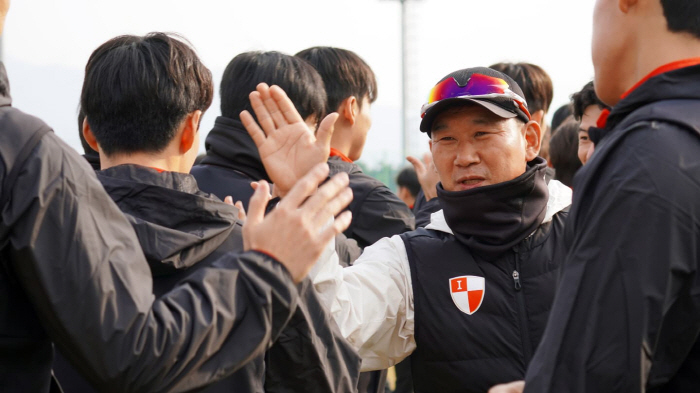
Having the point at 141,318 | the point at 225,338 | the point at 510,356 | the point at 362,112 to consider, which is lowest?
the point at 510,356

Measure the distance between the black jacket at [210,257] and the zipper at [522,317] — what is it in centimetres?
77

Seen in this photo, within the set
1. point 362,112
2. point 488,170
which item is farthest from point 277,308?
point 362,112

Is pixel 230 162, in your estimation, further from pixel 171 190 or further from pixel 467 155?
pixel 171 190

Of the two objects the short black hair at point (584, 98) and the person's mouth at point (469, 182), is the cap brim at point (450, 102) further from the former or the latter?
the short black hair at point (584, 98)

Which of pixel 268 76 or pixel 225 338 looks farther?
pixel 268 76

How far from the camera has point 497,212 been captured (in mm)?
2932

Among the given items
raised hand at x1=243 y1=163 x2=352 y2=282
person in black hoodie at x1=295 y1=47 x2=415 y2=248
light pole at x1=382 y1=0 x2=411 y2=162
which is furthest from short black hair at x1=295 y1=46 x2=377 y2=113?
light pole at x1=382 y1=0 x2=411 y2=162

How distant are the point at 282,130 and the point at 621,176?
110 cm

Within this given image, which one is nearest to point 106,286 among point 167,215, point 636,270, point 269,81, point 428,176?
point 167,215

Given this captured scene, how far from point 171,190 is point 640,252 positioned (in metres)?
1.26

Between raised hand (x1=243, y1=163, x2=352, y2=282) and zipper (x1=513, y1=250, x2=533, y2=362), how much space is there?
1.14 meters

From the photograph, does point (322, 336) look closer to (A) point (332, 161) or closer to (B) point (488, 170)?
(B) point (488, 170)

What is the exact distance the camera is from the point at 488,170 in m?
3.04

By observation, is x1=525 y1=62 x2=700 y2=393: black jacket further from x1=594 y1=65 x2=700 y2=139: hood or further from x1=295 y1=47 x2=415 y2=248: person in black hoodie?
x1=295 y1=47 x2=415 y2=248: person in black hoodie
